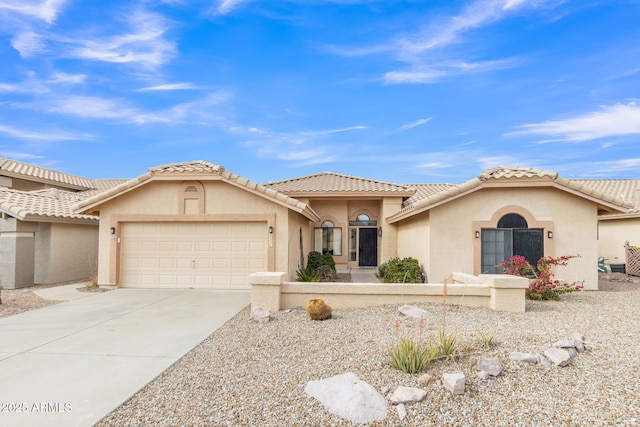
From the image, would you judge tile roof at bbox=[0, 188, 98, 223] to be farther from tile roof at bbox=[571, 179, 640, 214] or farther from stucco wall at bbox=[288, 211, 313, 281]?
tile roof at bbox=[571, 179, 640, 214]

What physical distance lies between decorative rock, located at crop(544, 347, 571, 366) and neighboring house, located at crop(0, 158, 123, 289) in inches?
628

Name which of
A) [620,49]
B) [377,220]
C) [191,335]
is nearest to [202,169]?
[191,335]

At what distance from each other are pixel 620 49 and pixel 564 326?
11.4 m

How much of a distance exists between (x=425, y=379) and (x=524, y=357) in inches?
63.1

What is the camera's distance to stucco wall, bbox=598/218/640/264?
63.8 ft

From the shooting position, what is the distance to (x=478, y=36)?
13484 millimetres

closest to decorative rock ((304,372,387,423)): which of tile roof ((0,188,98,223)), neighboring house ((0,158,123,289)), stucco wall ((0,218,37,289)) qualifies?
tile roof ((0,188,98,223))

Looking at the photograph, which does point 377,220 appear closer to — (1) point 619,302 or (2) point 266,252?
(2) point 266,252

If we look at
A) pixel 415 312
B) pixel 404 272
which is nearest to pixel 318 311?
pixel 415 312

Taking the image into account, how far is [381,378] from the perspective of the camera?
4.62 metres

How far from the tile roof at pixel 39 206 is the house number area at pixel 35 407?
11479mm

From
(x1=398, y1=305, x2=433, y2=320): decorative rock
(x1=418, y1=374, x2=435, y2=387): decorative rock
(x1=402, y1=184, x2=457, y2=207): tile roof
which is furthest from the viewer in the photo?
(x1=402, y1=184, x2=457, y2=207): tile roof

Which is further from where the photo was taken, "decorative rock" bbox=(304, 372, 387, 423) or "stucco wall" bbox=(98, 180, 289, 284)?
"stucco wall" bbox=(98, 180, 289, 284)

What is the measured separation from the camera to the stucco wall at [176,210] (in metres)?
12.6
